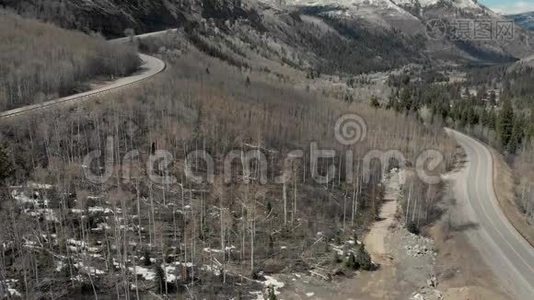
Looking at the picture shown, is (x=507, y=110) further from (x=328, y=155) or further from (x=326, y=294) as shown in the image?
(x=326, y=294)

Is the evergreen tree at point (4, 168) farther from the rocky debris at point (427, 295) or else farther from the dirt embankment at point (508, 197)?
the dirt embankment at point (508, 197)

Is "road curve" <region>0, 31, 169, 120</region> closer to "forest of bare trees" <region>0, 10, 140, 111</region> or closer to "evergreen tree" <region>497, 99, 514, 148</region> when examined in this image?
"forest of bare trees" <region>0, 10, 140, 111</region>

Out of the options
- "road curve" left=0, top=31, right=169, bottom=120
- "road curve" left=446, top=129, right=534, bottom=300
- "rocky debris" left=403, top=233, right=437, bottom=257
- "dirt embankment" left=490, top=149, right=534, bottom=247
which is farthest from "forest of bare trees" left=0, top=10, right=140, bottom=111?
"dirt embankment" left=490, top=149, right=534, bottom=247

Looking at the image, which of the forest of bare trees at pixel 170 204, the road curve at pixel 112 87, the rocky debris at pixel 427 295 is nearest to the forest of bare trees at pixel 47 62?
the road curve at pixel 112 87

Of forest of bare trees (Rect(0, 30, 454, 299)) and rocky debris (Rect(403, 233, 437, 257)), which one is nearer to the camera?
forest of bare trees (Rect(0, 30, 454, 299))

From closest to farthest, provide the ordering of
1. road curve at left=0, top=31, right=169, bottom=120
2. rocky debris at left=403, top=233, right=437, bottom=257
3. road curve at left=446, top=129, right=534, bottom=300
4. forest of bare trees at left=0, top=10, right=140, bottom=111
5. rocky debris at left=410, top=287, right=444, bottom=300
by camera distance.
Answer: rocky debris at left=410, top=287, right=444, bottom=300 → road curve at left=446, top=129, right=534, bottom=300 → road curve at left=0, top=31, right=169, bottom=120 → rocky debris at left=403, top=233, right=437, bottom=257 → forest of bare trees at left=0, top=10, right=140, bottom=111

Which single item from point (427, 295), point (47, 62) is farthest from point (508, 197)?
point (47, 62)
